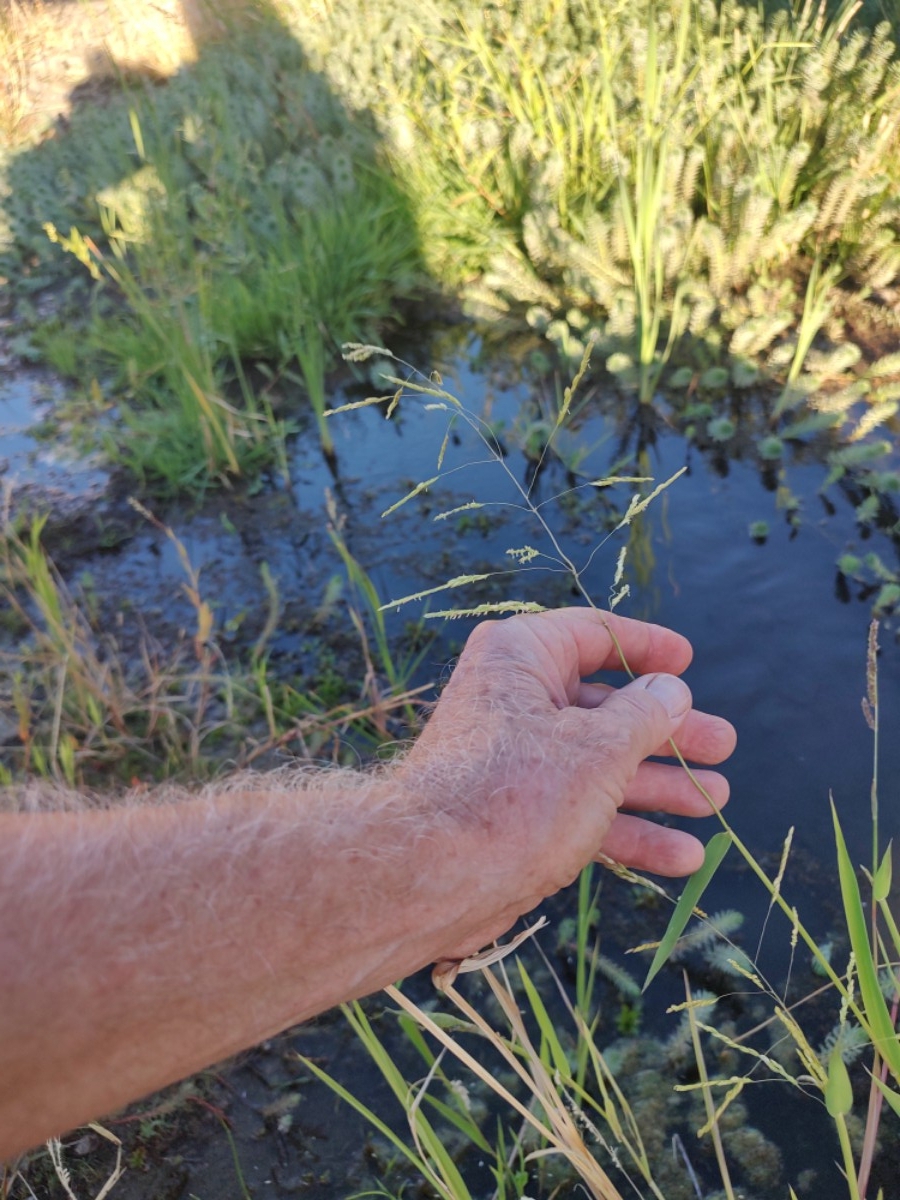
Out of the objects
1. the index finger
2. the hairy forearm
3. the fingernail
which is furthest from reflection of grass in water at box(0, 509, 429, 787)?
the hairy forearm

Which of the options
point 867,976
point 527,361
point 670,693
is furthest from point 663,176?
point 867,976

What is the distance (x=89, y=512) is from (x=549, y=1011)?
2475 mm

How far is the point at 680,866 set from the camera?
1370mm

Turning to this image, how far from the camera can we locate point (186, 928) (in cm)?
85

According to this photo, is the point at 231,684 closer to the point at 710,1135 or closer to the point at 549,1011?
the point at 549,1011

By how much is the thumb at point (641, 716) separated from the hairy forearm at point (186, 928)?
0.27 metres

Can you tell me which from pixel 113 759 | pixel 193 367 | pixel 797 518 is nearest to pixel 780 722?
pixel 797 518

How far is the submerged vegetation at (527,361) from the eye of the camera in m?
1.62

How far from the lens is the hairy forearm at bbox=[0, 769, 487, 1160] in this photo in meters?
0.79

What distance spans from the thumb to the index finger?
170mm

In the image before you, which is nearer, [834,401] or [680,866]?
[680,866]

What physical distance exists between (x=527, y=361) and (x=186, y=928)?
295cm

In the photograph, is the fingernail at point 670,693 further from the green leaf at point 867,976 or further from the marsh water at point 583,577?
the green leaf at point 867,976

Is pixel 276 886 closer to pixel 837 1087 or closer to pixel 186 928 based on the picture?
pixel 186 928
